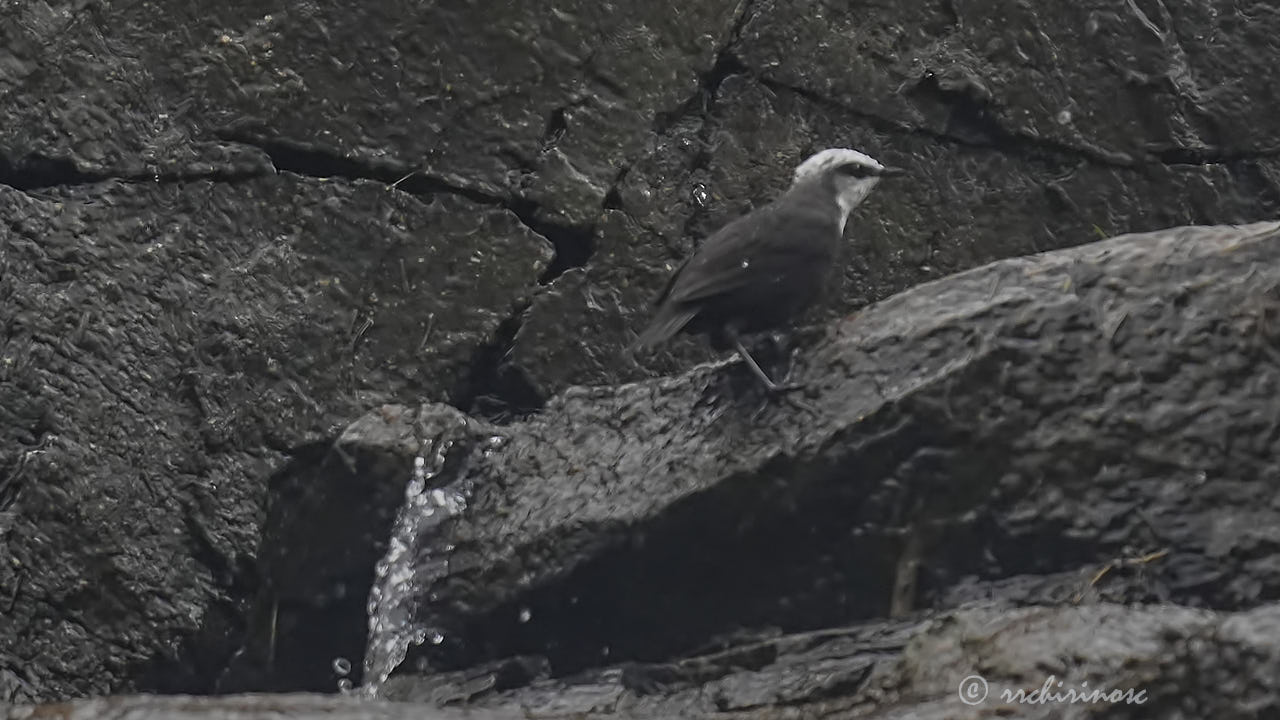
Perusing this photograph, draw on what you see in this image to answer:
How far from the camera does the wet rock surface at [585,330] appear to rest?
417 cm

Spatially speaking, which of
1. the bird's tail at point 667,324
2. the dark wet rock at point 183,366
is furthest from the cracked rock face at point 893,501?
the dark wet rock at point 183,366

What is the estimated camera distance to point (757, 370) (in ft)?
14.8

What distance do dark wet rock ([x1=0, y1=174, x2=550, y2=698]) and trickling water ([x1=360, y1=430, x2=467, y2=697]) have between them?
2.17 ft

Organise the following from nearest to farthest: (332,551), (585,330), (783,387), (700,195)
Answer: (783,387)
(332,551)
(585,330)
(700,195)

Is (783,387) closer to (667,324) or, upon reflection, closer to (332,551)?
(667,324)

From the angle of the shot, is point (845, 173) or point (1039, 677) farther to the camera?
point (845, 173)

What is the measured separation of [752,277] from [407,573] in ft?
4.25

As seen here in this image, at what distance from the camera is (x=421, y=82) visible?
5.80 m

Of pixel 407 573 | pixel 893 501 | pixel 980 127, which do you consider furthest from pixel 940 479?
pixel 980 127

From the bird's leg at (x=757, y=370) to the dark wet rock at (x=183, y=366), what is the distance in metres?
1.18

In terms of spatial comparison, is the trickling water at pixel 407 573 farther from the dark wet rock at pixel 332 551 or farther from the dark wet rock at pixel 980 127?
the dark wet rock at pixel 980 127

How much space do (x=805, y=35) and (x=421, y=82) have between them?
1.42 metres

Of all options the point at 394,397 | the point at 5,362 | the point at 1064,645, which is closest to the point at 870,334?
the point at 1064,645

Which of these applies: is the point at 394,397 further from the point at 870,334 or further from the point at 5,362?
the point at 870,334
